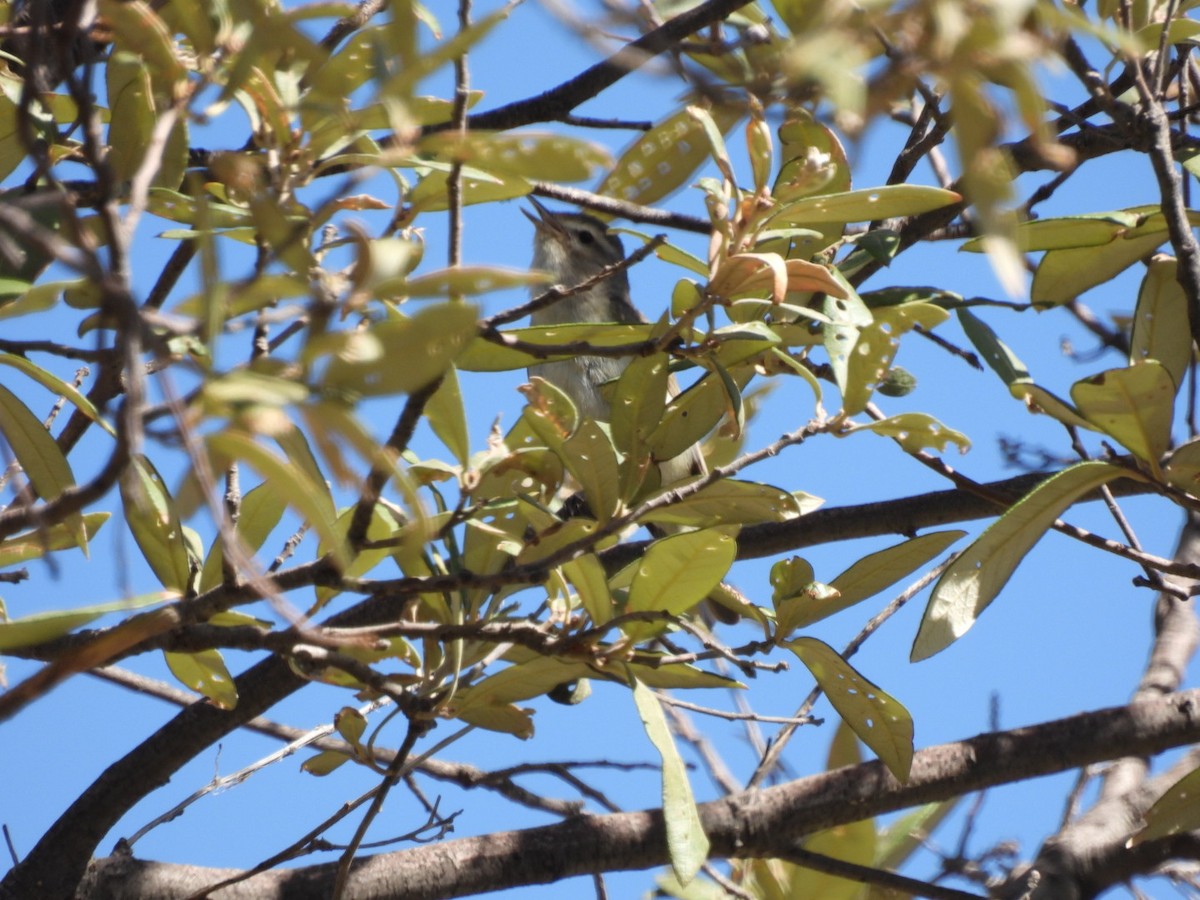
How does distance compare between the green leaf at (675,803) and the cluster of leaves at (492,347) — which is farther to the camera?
the green leaf at (675,803)

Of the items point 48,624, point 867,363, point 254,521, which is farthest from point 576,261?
point 48,624

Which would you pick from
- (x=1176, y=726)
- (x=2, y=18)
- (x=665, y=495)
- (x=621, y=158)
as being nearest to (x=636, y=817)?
(x=665, y=495)

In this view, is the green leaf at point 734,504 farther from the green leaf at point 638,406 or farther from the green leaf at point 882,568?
the green leaf at point 882,568

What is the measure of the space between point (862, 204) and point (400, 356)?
94cm

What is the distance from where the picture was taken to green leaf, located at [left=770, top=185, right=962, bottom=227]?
60.6 inches

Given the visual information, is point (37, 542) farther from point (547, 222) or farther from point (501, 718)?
point (547, 222)

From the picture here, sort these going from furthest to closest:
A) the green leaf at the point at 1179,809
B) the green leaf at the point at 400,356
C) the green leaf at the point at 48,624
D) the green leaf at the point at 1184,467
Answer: the green leaf at the point at 1179,809 < the green leaf at the point at 1184,467 < the green leaf at the point at 48,624 < the green leaf at the point at 400,356

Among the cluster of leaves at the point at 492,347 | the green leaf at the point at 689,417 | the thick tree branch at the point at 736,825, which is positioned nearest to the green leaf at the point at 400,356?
the cluster of leaves at the point at 492,347

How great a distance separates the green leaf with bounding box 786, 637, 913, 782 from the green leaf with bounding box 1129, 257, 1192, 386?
25.1 inches

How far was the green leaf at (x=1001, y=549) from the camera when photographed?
66.0 inches

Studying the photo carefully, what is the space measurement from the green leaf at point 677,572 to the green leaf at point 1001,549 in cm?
28

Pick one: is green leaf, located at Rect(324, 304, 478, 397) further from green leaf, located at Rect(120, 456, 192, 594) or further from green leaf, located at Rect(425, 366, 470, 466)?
green leaf, located at Rect(120, 456, 192, 594)

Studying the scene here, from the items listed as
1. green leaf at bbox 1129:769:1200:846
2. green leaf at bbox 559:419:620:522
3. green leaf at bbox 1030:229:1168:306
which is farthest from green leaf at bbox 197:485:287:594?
green leaf at bbox 1129:769:1200:846

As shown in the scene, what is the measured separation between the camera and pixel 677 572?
1672mm
